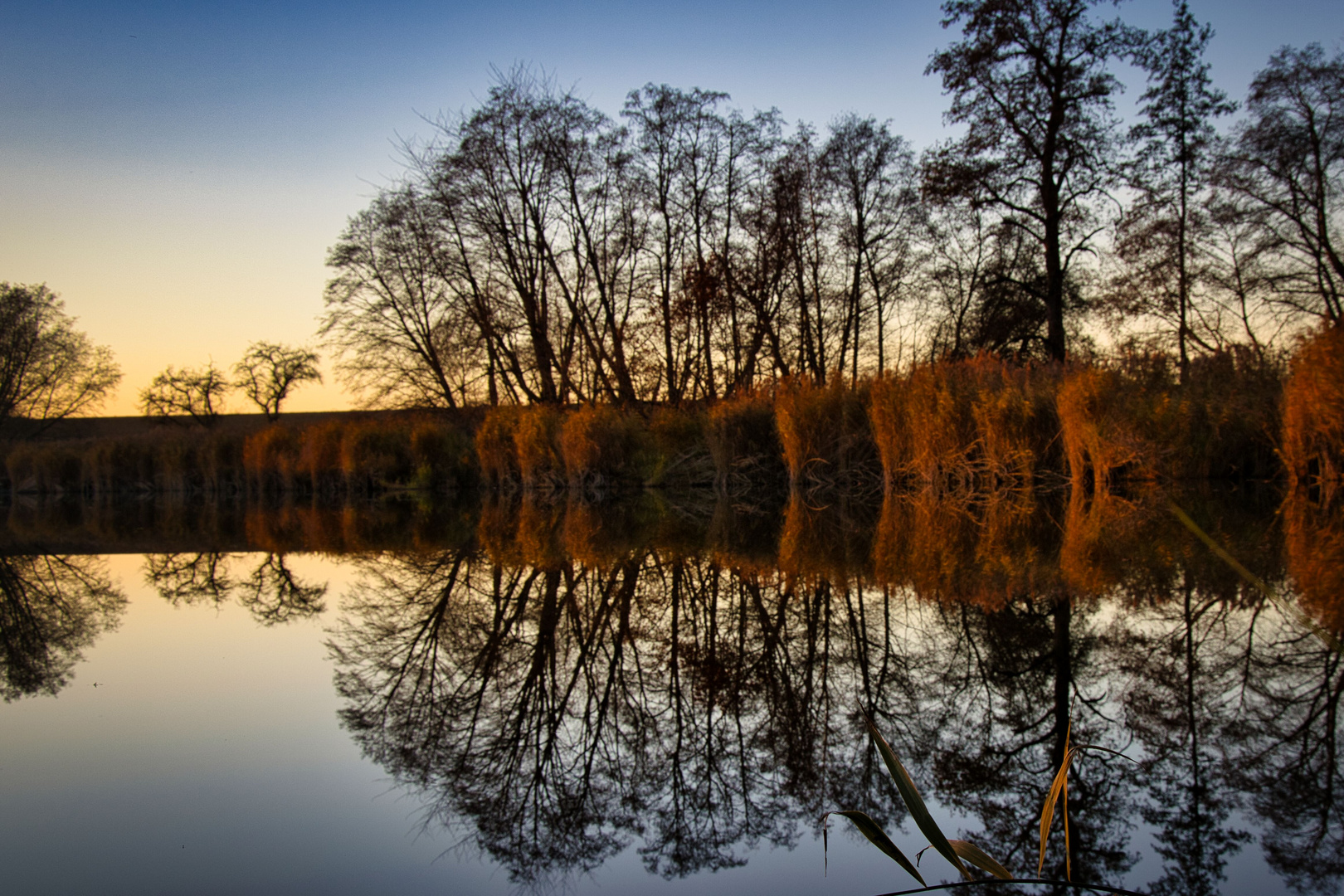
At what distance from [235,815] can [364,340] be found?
938 inches

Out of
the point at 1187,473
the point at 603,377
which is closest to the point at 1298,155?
the point at 1187,473

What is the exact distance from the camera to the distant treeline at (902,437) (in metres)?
9.39

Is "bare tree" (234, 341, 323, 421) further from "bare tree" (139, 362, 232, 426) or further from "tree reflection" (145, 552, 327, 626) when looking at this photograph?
"tree reflection" (145, 552, 327, 626)

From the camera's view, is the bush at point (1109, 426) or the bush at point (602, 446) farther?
the bush at point (602, 446)

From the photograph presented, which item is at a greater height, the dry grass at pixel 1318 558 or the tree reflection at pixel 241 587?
the dry grass at pixel 1318 558

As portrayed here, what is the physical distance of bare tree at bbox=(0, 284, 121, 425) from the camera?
3147cm

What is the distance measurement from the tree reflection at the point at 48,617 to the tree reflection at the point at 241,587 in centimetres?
31

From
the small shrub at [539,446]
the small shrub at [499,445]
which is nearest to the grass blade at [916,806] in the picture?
the small shrub at [539,446]

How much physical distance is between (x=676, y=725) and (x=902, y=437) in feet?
32.2

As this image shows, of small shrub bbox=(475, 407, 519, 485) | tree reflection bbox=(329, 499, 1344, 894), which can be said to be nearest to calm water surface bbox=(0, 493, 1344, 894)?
tree reflection bbox=(329, 499, 1344, 894)

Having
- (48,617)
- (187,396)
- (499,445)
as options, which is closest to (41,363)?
(187,396)

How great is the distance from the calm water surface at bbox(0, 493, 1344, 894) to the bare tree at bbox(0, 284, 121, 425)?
3470 centimetres

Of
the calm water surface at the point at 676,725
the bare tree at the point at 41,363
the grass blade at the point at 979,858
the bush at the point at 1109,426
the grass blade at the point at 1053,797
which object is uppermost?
the bare tree at the point at 41,363

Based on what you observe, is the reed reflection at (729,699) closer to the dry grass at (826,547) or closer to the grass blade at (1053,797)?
the dry grass at (826,547)
